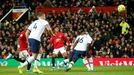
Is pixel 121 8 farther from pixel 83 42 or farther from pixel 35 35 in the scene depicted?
pixel 35 35

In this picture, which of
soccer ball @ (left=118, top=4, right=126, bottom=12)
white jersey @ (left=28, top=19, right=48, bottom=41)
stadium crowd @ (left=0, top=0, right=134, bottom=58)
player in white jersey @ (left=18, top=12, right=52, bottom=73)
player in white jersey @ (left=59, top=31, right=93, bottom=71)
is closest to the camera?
player in white jersey @ (left=18, top=12, right=52, bottom=73)

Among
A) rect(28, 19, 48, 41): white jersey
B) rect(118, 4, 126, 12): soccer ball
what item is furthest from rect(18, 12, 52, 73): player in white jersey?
rect(118, 4, 126, 12): soccer ball

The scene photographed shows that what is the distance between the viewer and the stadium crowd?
32625 mm

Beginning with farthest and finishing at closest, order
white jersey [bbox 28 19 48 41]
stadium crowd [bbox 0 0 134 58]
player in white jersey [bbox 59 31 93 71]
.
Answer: stadium crowd [bbox 0 0 134 58] < player in white jersey [bbox 59 31 93 71] < white jersey [bbox 28 19 48 41]

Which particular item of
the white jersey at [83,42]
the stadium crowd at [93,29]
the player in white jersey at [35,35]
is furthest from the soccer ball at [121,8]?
the player in white jersey at [35,35]

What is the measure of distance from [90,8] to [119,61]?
22.5ft

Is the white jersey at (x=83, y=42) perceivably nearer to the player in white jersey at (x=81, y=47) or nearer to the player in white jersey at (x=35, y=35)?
the player in white jersey at (x=81, y=47)

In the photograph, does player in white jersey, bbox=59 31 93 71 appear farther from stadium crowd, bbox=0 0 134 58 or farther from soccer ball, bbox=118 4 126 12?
soccer ball, bbox=118 4 126 12

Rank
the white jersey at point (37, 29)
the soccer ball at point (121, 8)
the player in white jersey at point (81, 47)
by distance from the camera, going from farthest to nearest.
A: the soccer ball at point (121, 8), the player in white jersey at point (81, 47), the white jersey at point (37, 29)

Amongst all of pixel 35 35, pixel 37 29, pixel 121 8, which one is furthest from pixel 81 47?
Answer: pixel 121 8

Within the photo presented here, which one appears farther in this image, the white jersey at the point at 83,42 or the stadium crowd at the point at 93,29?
the stadium crowd at the point at 93,29

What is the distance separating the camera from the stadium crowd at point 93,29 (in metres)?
32.6

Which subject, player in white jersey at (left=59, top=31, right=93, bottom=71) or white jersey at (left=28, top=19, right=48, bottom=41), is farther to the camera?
player in white jersey at (left=59, top=31, right=93, bottom=71)

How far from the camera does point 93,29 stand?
34.5 meters
